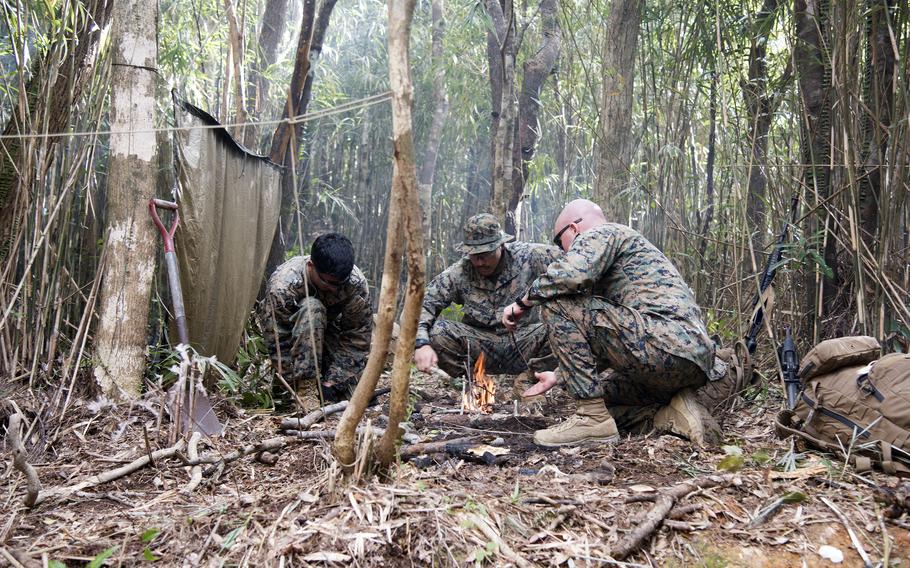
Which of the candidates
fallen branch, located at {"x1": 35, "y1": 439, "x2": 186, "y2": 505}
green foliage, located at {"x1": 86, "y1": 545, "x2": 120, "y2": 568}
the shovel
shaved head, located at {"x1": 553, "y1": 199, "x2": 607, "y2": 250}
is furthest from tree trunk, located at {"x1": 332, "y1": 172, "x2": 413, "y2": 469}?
shaved head, located at {"x1": 553, "y1": 199, "x2": 607, "y2": 250}

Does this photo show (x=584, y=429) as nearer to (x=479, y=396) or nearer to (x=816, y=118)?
(x=479, y=396)

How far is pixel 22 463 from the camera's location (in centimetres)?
216

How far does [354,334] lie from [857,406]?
10.3ft

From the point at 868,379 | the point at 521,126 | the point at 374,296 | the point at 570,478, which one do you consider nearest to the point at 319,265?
the point at 570,478

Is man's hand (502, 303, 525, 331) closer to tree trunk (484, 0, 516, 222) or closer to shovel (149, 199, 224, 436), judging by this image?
shovel (149, 199, 224, 436)

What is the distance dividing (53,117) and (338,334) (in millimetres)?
2147

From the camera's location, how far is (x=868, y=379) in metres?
2.71

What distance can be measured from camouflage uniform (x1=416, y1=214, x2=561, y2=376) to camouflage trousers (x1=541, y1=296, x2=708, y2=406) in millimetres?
1519

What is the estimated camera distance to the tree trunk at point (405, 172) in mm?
1841

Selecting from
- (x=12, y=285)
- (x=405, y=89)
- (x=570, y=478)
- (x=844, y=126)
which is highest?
(x=844, y=126)

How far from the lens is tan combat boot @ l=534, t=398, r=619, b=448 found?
11.2ft

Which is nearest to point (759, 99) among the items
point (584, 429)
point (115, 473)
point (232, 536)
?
point (584, 429)

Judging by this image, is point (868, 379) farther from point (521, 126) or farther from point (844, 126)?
point (521, 126)

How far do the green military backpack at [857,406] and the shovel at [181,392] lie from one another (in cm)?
258
